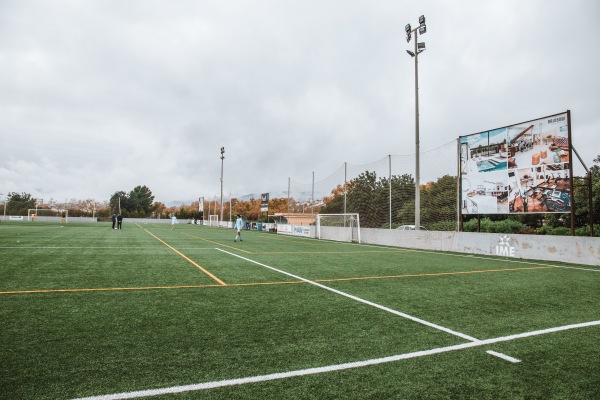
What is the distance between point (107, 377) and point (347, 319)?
3.08 meters

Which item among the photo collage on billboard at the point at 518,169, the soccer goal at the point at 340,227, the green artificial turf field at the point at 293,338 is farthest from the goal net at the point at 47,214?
the green artificial turf field at the point at 293,338

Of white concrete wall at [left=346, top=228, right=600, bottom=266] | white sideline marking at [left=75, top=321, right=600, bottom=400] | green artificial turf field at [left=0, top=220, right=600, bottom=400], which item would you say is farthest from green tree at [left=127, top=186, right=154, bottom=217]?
white sideline marking at [left=75, top=321, right=600, bottom=400]

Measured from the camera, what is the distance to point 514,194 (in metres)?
15.1

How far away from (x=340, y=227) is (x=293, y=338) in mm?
22881

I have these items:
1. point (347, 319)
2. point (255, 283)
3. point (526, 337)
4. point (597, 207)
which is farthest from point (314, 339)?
point (597, 207)

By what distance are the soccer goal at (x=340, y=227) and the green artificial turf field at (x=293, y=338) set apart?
16.5 m

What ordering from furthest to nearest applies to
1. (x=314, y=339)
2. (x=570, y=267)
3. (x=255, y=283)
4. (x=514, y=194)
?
(x=514, y=194) < (x=570, y=267) < (x=255, y=283) < (x=314, y=339)

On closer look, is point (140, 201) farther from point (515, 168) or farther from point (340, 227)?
point (515, 168)

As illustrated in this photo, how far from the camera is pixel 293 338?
4.18 meters

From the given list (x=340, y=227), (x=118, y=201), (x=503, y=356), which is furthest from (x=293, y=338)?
(x=118, y=201)

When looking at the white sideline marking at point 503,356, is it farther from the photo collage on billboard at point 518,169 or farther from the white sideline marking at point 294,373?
the photo collage on billboard at point 518,169

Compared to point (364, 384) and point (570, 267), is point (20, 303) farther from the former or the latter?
point (570, 267)

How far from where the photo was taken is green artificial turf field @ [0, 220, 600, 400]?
2.97 m

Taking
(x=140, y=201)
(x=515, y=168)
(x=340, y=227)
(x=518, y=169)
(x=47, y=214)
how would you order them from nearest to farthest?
1. (x=518, y=169)
2. (x=515, y=168)
3. (x=340, y=227)
4. (x=47, y=214)
5. (x=140, y=201)
